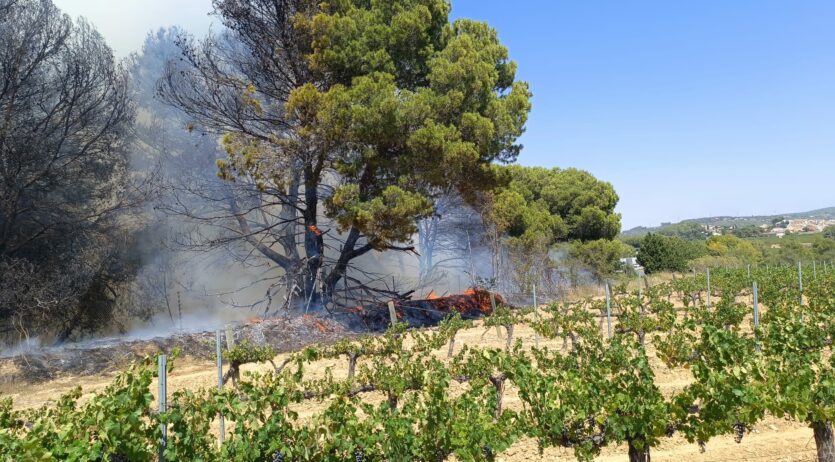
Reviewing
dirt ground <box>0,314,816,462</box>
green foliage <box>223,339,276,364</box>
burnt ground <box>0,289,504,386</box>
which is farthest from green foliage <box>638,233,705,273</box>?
green foliage <box>223,339,276,364</box>

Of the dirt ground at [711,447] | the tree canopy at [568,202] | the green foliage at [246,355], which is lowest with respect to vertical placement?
the dirt ground at [711,447]

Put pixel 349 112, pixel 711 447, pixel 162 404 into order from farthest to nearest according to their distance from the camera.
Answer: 1. pixel 349 112
2. pixel 711 447
3. pixel 162 404

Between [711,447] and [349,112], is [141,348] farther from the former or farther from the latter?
[711,447]

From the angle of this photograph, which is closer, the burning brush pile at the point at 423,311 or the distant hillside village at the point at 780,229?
the burning brush pile at the point at 423,311

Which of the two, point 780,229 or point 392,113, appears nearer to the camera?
point 392,113

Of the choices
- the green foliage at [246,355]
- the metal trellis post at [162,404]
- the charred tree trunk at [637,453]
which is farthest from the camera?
the green foliage at [246,355]

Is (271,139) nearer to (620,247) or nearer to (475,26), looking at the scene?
(475,26)

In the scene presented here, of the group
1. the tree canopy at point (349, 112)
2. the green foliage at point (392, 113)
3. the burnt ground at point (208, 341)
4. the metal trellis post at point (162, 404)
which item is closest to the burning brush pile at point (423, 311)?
the burnt ground at point (208, 341)

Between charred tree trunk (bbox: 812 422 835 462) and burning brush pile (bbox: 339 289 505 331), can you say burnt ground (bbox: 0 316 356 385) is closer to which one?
burning brush pile (bbox: 339 289 505 331)

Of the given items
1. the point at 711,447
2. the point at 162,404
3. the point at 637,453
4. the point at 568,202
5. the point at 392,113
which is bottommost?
the point at 711,447

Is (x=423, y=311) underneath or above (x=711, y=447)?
above

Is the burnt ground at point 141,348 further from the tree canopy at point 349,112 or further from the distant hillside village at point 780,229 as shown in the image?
Result: the distant hillside village at point 780,229

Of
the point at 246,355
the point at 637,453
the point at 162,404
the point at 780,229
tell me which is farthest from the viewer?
the point at 780,229

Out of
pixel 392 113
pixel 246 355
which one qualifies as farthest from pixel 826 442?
pixel 392 113
